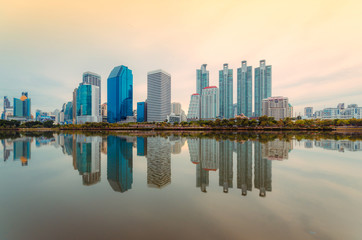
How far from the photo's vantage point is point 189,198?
28.7ft

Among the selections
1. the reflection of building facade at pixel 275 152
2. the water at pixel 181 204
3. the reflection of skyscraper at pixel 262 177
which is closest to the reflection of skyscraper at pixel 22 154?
the water at pixel 181 204

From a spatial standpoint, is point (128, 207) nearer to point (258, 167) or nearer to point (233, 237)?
point (233, 237)

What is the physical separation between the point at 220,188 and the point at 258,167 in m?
6.49

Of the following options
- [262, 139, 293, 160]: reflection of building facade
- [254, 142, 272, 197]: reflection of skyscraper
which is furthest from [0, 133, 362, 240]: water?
[262, 139, 293, 160]: reflection of building facade

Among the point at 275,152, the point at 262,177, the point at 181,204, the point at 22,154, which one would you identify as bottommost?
the point at 22,154

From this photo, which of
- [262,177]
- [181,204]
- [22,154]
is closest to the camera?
[181,204]

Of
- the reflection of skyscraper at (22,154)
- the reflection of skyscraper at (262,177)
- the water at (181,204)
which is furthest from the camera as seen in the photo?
the reflection of skyscraper at (22,154)

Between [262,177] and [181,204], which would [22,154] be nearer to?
[181,204]

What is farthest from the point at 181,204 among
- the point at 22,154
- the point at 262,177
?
the point at 22,154

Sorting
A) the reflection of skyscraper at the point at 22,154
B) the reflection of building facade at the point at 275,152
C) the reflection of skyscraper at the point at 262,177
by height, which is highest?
the reflection of skyscraper at the point at 262,177

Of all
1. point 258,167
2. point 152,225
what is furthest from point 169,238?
point 258,167

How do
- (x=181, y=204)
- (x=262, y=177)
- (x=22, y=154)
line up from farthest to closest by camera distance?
(x=22, y=154), (x=262, y=177), (x=181, y=204)

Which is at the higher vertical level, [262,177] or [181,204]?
[181,204]

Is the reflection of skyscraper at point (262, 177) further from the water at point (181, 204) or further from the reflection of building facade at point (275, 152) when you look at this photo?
the reflection of building facade at point (275, 152)
